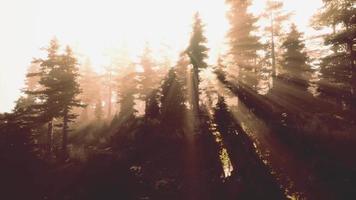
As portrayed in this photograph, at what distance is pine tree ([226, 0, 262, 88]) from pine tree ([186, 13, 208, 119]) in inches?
173

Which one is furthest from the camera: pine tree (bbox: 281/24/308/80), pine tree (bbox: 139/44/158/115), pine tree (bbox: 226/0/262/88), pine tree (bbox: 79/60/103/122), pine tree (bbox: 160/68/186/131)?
pine tree (bbox: 79/60/103/122)

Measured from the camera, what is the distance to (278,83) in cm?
3372

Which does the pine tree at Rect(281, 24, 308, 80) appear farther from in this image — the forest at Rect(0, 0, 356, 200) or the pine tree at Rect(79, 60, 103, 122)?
the pine tree at Rect(79, 60, 103, 122)

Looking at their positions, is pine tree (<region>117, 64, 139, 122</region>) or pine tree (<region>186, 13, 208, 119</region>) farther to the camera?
pine tree (<region>117, 64, 139, 122</region>)

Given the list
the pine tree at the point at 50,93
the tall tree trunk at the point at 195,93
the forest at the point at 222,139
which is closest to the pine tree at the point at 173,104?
the forest at the point at 222,139

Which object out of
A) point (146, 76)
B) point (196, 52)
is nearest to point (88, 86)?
point (146, 76)

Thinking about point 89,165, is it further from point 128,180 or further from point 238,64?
point 238,64

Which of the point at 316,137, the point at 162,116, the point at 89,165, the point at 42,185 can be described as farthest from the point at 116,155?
the point at 316,137

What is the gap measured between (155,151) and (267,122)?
32.7ft

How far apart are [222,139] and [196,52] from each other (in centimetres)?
1523

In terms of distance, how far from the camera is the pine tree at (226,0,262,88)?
37625 mm

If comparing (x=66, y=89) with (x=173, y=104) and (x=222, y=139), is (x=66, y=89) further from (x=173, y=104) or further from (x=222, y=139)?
(x=222, y=139)

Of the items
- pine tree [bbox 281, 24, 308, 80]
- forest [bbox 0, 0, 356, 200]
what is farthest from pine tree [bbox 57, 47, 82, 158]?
pine tree [bbox 281, 24, 308, 80]

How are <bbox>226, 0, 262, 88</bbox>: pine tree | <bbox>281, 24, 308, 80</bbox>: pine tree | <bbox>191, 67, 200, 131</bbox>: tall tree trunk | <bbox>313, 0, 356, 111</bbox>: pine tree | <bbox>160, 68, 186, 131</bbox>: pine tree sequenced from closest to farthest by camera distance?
1. <bbox>313, 0, 356, 111</bbox>: pine tree
2. <bbox>160, 68, 186, 131</bbox>: pine tree
3. <bbox>191, 67, 200, 131</bbox>: tall tree trunk
4. <bbox>281, 24, 308, 80</bbox>: pine tree
5. <bbox>226, 0, 262, 88</bbox>: pine tree
